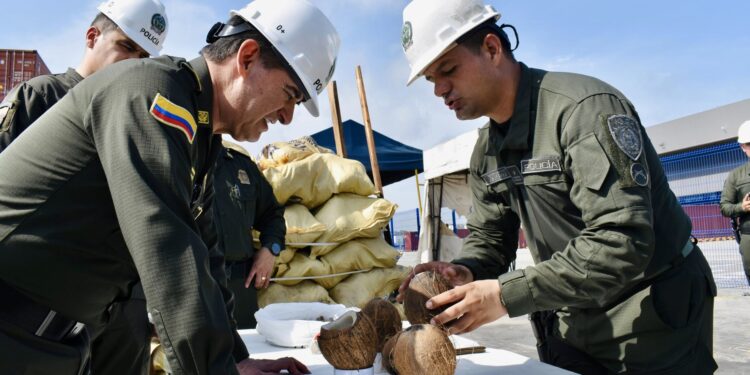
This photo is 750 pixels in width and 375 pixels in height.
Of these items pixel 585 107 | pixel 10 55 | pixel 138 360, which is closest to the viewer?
pixel 585 107

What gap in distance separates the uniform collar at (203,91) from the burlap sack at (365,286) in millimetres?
3371

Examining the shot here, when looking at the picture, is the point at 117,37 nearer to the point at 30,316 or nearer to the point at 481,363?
the point at 30,316

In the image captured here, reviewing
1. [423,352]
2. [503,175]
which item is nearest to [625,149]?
[503,175]

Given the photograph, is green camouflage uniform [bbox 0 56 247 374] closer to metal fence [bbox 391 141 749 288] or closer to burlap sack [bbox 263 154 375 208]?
burlap sack [bbox 263 154 375 208]

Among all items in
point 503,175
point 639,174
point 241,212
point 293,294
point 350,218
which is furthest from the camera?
point 350,218

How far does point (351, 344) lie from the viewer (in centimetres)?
130

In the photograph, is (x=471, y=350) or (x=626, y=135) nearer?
(x=626, y=135)

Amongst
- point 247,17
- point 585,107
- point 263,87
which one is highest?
point 247,17

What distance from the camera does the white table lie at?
4.80 ft

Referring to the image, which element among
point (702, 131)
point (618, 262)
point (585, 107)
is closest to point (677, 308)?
point (618, 262)

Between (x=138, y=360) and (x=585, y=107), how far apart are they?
164 centimetres

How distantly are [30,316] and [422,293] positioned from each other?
0.90 metres

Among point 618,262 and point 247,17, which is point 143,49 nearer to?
point 247,17

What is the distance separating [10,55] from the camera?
302 inches
